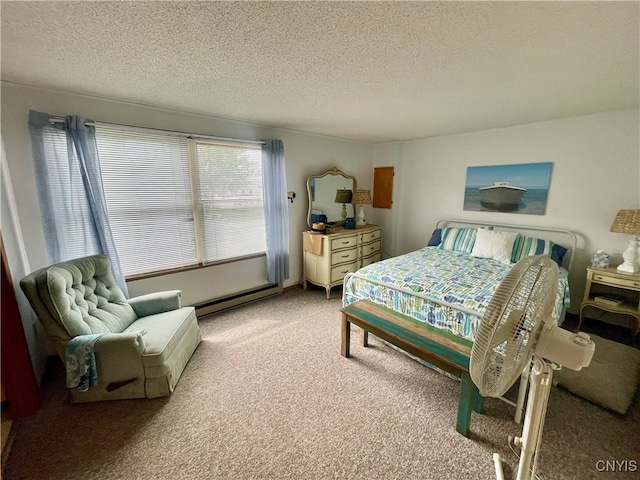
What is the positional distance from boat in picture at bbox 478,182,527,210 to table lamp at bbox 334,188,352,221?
181 cm

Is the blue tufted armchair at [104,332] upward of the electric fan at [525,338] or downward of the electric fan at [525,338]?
downward

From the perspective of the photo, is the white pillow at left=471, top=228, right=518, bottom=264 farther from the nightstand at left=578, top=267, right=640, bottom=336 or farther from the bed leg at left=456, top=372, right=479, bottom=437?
the bed leg at left=456, top=372, right=479, bottom=437

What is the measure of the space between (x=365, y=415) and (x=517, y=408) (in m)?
0.94

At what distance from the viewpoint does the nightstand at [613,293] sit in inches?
93.3

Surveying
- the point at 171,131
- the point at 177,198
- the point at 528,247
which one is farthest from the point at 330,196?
the point at 528,247

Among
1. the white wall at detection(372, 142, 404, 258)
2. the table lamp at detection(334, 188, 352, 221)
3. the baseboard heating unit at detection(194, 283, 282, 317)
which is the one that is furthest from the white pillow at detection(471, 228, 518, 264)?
the baseboard heating unit at detection(194, 283, 282, 317)

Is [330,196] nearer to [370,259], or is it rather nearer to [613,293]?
[370,259]

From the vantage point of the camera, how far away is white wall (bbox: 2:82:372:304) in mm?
1979

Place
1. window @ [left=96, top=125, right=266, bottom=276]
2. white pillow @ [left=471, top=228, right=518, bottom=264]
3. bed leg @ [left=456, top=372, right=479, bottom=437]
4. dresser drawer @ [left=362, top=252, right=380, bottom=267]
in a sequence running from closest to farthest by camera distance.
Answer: bed leg @ [left=456, top=372, right=479, bottom=437] < window @ [left=96, top=125, right=266, bottom=276] < white pillow @ [left=471, top=228, right=518, bottom=264] < dresser drawer @ [left=362, top=252, right=380, bottom=267]

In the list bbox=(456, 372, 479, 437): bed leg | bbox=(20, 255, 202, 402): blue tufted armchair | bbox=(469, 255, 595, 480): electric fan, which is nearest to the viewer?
bbox=(469, 255, 595, 480): electric fan

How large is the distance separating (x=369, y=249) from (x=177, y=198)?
8.83 feet

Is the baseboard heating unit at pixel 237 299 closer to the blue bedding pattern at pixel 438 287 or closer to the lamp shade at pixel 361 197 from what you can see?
the blue bedding pattern at pixel 438 287

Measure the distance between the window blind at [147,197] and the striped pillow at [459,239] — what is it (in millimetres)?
3148

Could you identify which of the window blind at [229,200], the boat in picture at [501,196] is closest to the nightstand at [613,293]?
the boat in picture at [501,196]
